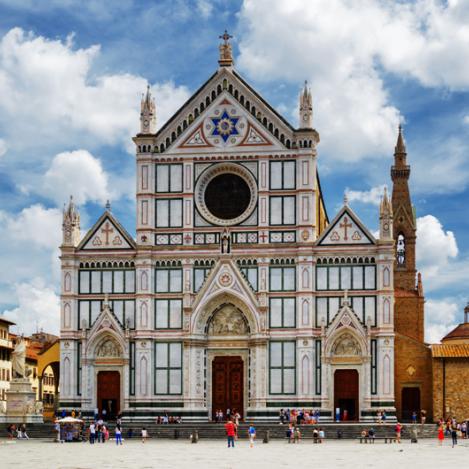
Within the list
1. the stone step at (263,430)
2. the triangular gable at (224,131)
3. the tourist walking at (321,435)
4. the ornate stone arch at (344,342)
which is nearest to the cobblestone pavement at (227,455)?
the tourist walking at (321,435)

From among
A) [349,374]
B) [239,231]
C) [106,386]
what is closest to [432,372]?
[349,374]

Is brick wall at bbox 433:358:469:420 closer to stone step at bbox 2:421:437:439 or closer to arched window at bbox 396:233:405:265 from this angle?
stone step at bbox 2:421:437:439

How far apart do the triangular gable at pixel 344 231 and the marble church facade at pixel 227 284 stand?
0.06m

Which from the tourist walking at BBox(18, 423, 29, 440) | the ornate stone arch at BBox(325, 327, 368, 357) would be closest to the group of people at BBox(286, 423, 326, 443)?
the ornate stone arch at BBox(325, 327, 368, 357)

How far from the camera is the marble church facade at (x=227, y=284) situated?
214ft

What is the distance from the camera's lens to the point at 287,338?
2594 inches

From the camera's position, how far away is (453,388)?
64812 mm

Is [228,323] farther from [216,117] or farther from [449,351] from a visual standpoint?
[449,351]

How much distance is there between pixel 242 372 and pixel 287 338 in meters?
3.61

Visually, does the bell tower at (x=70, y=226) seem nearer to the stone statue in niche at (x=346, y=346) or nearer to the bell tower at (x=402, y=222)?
the stone statue in niche at (x=346, y=346)

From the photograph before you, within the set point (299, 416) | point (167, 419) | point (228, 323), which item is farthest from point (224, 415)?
point (228, 323)

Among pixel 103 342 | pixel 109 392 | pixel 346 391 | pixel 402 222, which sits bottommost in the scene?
pixel 109 392

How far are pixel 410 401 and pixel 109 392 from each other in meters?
18.6

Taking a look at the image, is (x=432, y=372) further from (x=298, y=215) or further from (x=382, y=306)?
(x=298, y=215)
